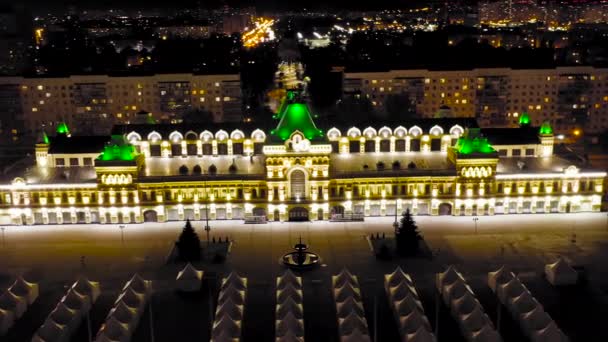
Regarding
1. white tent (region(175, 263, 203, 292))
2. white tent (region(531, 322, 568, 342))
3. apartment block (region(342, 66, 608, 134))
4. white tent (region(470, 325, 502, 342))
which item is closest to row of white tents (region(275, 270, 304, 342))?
white tent (region(175, 263, 203, 292))

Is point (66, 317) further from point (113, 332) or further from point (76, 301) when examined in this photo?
point (113, 332)

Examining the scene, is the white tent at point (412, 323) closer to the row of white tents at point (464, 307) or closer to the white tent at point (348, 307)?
the row of white tents at point (464, 307)

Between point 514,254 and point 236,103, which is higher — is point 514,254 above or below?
below

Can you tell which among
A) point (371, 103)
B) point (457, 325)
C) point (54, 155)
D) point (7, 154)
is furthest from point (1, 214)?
point (371, 103)

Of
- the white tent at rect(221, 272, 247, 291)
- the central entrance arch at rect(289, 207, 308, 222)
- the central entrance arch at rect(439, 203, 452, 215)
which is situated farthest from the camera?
the central entrance arch at rect(439, 203, 452, 215)

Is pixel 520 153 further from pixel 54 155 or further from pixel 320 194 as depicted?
pixel 54 155

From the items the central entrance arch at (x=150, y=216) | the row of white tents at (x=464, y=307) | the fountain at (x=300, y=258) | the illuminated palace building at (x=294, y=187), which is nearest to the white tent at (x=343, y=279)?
the fountain at (x=300, y=258)

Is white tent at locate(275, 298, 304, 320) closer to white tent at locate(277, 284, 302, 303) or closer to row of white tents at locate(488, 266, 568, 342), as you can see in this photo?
white tent at locate(277, 284, 302, 303)

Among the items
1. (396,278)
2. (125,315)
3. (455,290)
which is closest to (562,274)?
(455,290)
